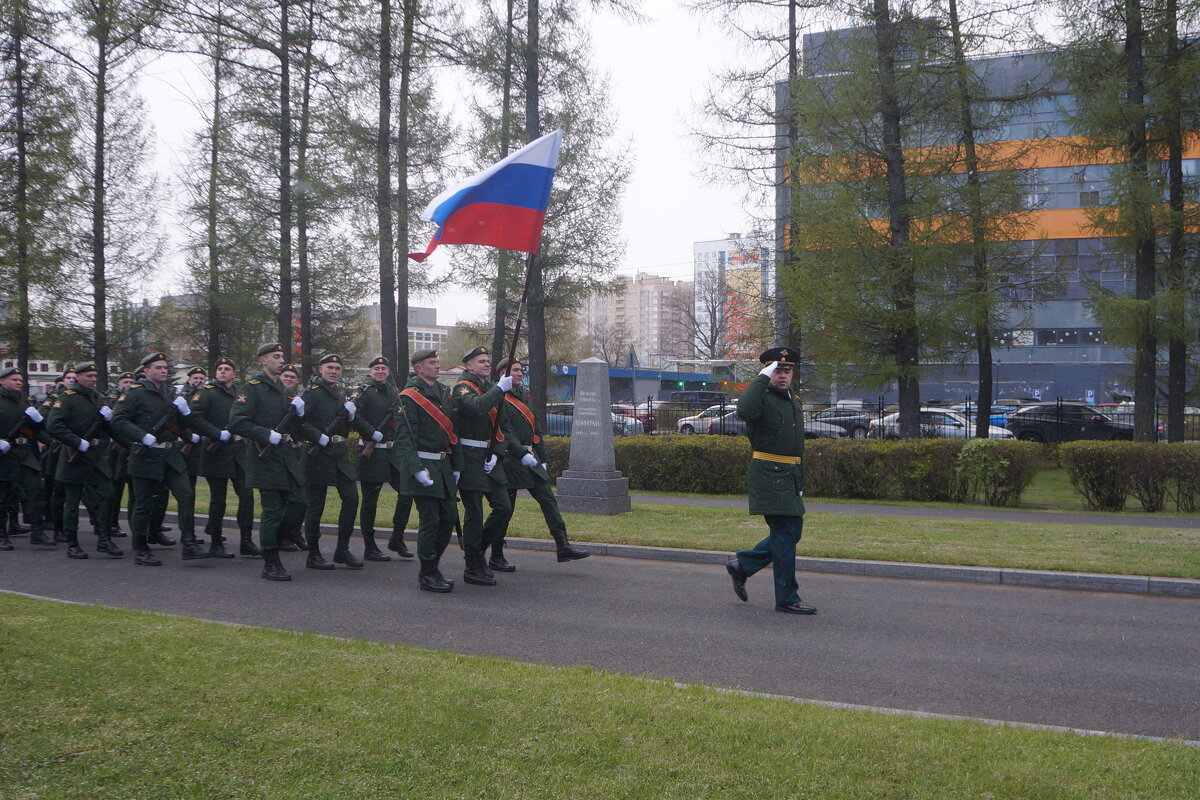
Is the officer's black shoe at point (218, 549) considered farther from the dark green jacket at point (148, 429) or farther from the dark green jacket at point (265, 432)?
the dark green jacket at point (265, 432)

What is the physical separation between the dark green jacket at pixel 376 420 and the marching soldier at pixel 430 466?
1.81 m

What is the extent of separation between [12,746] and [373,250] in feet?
63.4

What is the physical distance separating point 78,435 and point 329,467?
3.10 m

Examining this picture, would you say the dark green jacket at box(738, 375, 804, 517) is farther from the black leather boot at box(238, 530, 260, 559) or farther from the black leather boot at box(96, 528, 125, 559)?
the black leather boot at box(96, 528, 125, 559)

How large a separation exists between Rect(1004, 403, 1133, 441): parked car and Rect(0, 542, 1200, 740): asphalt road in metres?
21.3

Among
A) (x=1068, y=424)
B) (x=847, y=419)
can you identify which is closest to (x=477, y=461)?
(x=847, y=419)

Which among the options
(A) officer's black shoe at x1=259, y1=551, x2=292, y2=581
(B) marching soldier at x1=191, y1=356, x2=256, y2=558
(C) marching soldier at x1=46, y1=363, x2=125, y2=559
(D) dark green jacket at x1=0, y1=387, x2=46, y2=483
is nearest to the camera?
(A) officer's black shoe at x1=259, y1=551, x2=292, y2=581

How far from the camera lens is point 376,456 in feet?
33.1

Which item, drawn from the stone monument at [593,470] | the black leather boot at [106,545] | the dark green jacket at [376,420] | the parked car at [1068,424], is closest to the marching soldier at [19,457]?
the black leather boot at [106,545]

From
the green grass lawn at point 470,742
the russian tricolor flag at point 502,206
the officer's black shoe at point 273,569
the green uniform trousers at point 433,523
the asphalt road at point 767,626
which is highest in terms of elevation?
the russian tricolor flag at point 502,206

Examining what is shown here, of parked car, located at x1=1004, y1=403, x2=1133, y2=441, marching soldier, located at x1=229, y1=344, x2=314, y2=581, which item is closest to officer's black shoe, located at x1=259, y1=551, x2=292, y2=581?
marching soldier, located at x1=229, y1=344, x2=314, y2=581

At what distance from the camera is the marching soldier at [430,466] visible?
8.05m

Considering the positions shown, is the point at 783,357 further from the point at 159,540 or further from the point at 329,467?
the point at 159,540

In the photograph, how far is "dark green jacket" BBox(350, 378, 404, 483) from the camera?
1003 cm
